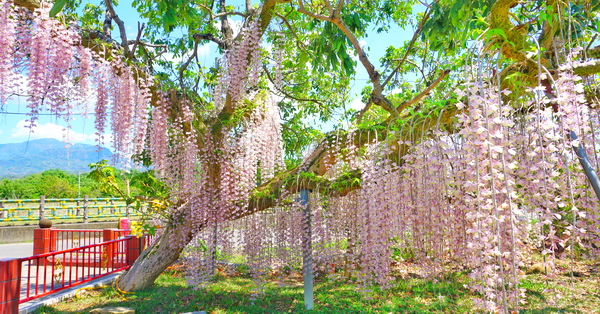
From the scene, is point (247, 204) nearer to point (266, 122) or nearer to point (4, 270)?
point (266, 122)

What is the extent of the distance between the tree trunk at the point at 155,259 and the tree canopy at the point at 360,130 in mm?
23

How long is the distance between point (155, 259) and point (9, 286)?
1.93 metres

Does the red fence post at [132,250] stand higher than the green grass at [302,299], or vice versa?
the red fence post at [132,250]

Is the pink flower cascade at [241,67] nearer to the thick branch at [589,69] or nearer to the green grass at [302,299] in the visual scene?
the green grass at [302,299]

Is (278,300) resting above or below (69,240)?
below

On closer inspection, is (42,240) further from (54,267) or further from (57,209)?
(57,209)

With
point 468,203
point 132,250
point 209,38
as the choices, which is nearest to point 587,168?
point 468,203

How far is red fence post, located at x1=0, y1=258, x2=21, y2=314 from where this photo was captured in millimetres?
4086

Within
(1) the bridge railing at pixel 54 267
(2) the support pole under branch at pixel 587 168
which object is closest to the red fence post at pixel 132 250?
(1) the bridge railing at pixel 54 267

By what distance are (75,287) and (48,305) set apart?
82 cm

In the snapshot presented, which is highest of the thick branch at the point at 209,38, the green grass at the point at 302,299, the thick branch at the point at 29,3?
the thick branch at the point at 209,38

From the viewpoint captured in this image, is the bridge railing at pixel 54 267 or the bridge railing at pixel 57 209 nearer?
the bridge railing at pixel 54 267

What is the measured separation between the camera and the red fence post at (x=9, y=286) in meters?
4.09

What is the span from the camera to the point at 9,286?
4.14 metres
